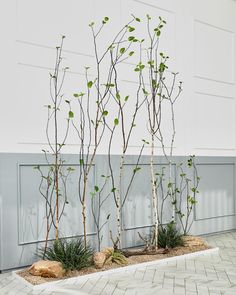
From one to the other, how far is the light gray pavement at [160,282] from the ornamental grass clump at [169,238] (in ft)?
1.10

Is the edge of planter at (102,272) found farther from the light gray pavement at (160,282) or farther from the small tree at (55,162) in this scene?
the small tree at (55,162)

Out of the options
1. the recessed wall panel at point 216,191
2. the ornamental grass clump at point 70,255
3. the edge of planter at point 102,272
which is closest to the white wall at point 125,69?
the recessed wall panel at point 216,191

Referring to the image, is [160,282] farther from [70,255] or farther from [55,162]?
[55,162]

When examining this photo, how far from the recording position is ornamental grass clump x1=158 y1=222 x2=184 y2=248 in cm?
408

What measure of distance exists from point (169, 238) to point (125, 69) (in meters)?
1.68

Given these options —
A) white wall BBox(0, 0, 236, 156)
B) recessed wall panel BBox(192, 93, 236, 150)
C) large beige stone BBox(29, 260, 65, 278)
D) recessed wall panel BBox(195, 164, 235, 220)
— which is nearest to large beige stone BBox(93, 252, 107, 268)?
large beige stone BBox(29, 260, 65, 278)

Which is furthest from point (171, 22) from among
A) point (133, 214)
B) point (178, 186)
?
point (133, 214)

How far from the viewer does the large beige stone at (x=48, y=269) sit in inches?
122

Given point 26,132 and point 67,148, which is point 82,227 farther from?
point 26,132

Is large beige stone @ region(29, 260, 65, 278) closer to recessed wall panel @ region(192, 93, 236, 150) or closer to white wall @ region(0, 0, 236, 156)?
white wall @ region(0, 0, 236, 156)

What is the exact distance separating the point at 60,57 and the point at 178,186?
1907mm

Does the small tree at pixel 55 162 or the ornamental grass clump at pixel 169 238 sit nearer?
the small tree at pixel 55 162

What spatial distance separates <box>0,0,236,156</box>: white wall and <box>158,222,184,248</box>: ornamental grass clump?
2.70 ft

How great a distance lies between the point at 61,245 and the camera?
132 inches
